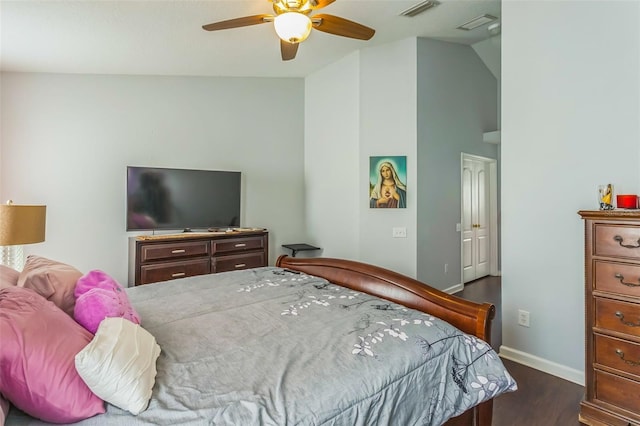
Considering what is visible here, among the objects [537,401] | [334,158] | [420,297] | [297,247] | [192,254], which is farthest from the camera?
[297,247]

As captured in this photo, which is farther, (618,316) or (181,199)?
(181,199)

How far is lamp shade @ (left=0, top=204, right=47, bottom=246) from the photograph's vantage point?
2.10 metres

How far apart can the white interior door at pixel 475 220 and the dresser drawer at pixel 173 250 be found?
362 cm

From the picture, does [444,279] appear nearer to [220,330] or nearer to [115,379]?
[220,330]

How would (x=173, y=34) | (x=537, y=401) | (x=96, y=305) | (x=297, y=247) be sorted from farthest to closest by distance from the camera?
1. (x=297, y=247)
2. (x=173, y=34)
3. (x=537, y=401)
4. (x=96, y=305)

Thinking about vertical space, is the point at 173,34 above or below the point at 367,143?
above

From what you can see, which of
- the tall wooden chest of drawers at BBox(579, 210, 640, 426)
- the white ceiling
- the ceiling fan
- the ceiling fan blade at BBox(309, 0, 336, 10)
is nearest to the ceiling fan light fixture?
the ceiling fan

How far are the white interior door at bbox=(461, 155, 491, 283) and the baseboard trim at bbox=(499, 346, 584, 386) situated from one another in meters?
2.31

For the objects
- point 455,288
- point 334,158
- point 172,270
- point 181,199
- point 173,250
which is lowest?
point 455,288

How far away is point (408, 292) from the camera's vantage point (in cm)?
187

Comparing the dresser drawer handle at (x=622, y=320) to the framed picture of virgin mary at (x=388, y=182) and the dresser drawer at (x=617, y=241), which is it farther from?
the framed picture of virgin mary at (x=388, y=182)

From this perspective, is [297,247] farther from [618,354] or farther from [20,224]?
[618,354]

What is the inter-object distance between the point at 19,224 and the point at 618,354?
365cm

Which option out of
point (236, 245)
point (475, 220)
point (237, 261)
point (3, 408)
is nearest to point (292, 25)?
point (3, 408)
